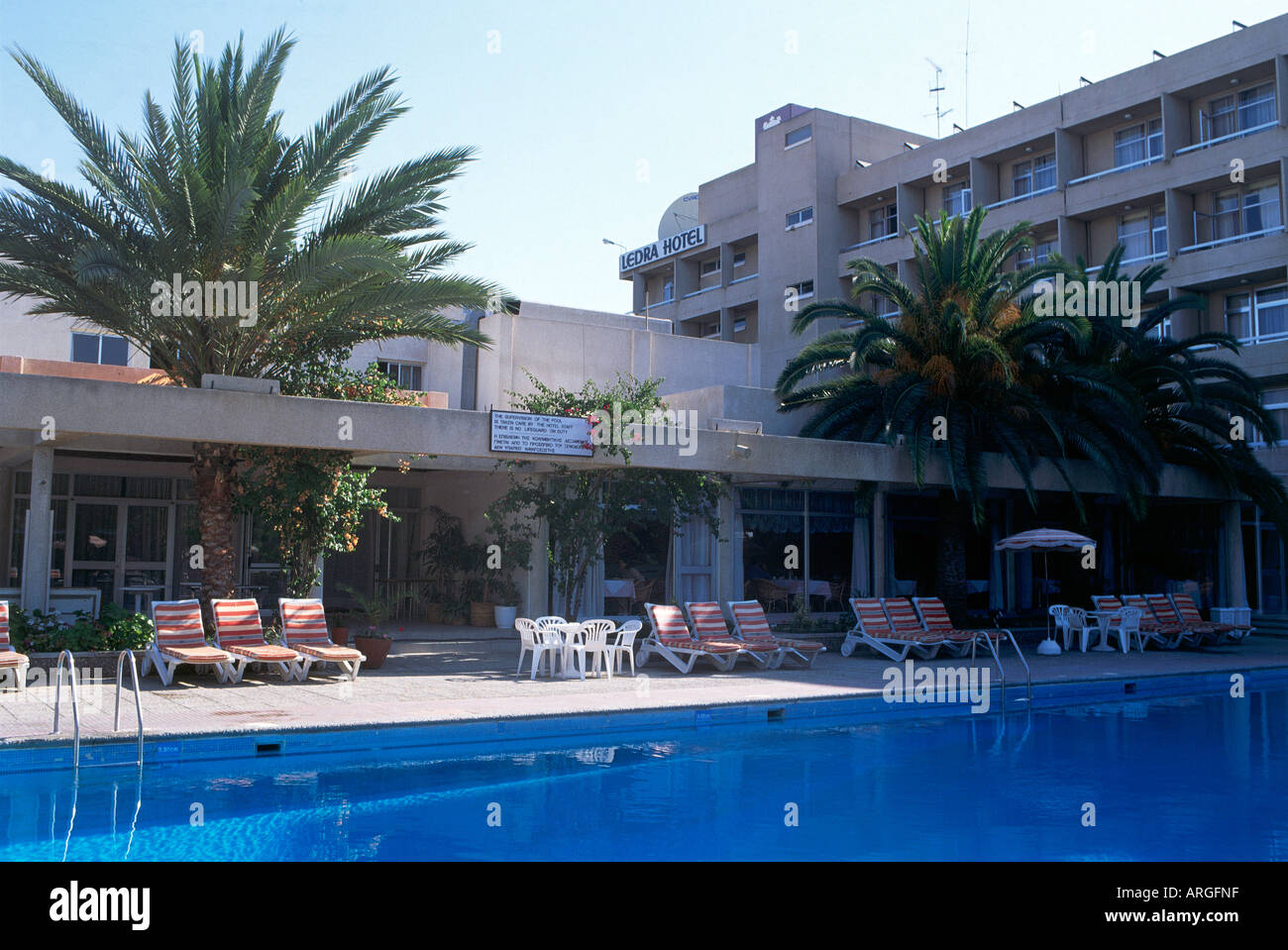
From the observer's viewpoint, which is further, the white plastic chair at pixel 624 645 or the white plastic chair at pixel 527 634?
the white plastic chair at pixel 624 645

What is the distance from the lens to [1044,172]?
35938 millimetres

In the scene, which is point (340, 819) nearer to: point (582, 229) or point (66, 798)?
point (66, 798)

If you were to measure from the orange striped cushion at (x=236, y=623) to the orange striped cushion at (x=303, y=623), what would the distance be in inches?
13.8

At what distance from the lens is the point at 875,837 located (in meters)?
8.23

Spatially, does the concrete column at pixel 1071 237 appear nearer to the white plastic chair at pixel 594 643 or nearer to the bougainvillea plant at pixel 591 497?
the bougainvillea plant at pixel 591 497

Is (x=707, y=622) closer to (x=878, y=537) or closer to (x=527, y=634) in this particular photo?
(x=527, y=634)

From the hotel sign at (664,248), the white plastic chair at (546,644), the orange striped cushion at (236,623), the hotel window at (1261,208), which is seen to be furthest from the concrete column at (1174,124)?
the orange striped cushion at (236,623)

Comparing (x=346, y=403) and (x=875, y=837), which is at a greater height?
(x=346, y=403)

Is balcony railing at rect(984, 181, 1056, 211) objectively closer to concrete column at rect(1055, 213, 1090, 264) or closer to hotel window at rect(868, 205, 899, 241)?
concrete column at rect(1055, 213, 1090, 264)

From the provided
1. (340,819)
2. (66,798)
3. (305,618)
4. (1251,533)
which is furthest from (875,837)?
(1251,533)

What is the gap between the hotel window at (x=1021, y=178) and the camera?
120ft

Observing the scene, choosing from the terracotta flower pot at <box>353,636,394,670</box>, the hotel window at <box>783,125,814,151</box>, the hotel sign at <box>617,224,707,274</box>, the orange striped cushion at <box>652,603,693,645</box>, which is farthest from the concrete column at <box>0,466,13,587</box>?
the hotel sign at <box>617,224,707,274</box>
